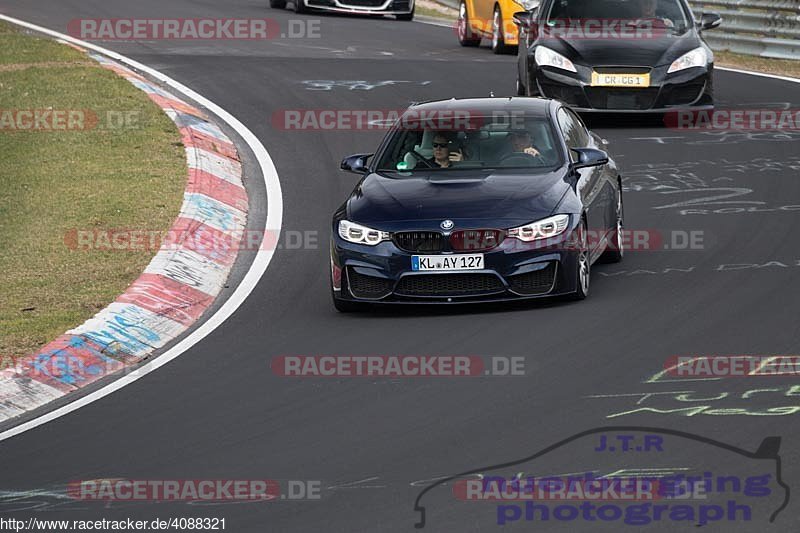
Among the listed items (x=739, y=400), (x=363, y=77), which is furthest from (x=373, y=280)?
(x=363, y=77)

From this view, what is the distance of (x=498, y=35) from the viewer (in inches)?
1071

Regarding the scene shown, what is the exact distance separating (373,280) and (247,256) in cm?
277

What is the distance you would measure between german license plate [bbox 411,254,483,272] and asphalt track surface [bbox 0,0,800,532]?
0.36 m

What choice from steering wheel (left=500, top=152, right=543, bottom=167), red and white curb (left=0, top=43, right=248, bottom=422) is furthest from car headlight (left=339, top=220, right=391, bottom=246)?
steering wheel (left=500, top=152, right=543, bottom=167)

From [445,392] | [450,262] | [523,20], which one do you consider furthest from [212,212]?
[523,20]

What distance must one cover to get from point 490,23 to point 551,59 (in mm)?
8033

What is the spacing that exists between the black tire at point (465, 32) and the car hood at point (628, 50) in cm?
837

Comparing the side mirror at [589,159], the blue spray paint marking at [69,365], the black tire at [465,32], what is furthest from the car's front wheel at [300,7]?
the blue spray paint marking at [69,365]

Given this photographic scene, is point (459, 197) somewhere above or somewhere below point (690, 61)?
above

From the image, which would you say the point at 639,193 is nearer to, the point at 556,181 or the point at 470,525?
the point at 556,181

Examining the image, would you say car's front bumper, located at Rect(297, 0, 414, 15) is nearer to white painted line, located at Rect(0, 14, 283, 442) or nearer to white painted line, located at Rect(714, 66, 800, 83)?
white painted line, located at Rect(0, 14, 283, 442)

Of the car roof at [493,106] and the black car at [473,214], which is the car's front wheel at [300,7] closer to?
the car roof at [493,106]

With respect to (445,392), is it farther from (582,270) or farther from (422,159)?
(422,159)

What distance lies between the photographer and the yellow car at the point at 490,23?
1059 inches
